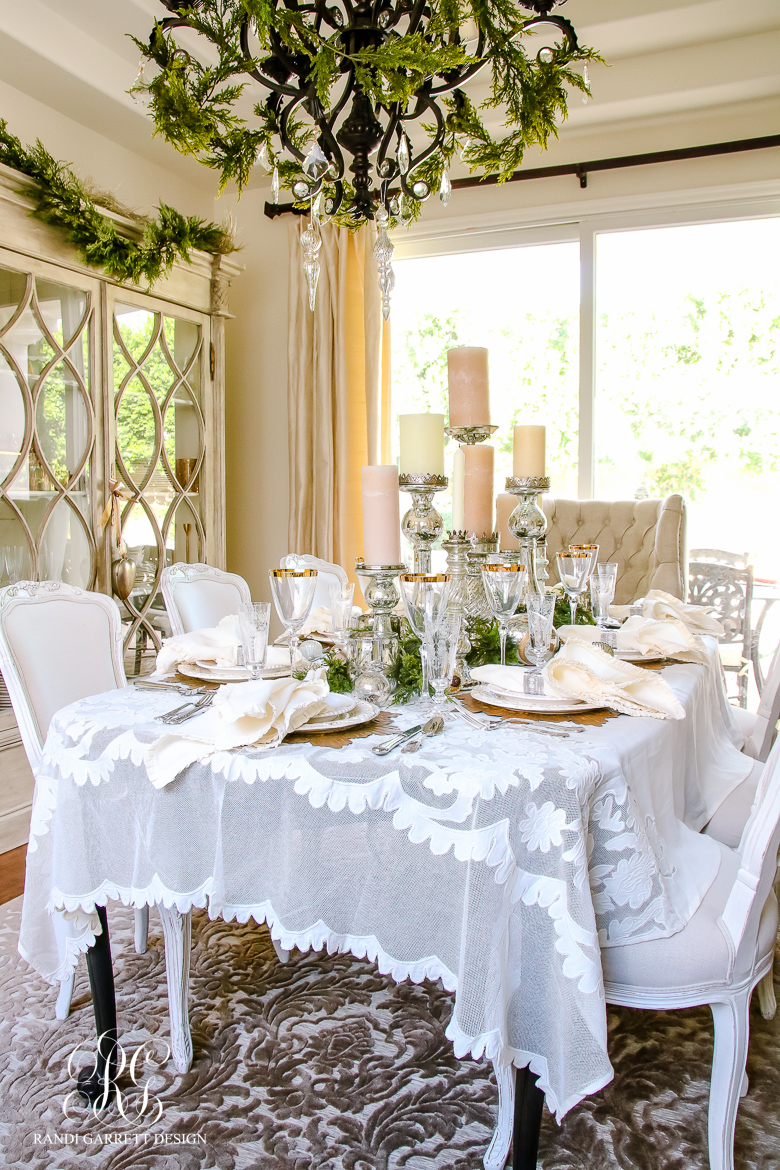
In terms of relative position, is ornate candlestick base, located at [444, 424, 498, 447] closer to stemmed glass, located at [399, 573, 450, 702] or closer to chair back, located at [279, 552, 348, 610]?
stemmed glass, located at [399, 573, 450, 702]

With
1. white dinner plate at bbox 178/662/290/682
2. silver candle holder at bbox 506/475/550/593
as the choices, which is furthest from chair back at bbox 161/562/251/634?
silver candle holder at bbox 506/475/550/593

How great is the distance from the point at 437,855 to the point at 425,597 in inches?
15.4

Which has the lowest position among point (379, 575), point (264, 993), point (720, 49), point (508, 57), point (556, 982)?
point (264, 993)

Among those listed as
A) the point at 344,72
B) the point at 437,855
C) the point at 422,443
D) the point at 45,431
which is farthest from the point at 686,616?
the point at 45,431

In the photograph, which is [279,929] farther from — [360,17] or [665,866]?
[360,17]

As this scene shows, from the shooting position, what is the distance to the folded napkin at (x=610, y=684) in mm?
1244

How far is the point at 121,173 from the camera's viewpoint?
3664mm

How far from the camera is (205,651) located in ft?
5.16

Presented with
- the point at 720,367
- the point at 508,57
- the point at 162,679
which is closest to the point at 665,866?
the point at 162,679

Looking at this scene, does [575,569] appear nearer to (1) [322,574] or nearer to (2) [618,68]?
(1) [322,574]

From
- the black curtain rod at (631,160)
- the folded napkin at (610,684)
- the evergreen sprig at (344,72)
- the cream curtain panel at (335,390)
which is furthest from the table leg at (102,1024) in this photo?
the black curtain rod at (631,160)

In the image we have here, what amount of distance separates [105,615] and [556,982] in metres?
1.25

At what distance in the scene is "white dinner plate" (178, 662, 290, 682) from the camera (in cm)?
148

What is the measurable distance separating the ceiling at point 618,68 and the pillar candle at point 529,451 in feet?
6.23
